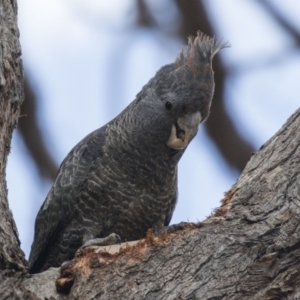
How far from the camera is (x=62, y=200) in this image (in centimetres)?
384

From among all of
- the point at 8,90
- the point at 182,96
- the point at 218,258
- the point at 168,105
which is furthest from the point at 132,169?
the point at 218,258

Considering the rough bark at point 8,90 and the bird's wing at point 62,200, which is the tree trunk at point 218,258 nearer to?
the rough bark at point 8,90

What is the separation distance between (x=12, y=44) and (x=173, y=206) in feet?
5.45

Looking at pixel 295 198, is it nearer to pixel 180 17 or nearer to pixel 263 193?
pixel 263 193

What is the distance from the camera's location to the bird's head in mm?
3814

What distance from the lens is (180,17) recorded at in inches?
174

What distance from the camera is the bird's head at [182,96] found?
3814mm

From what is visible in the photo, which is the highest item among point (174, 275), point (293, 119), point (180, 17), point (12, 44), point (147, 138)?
point (180, 17)

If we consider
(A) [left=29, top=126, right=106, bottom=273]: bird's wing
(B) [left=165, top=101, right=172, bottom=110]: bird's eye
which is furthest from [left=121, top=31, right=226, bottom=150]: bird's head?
(A) [left=29, top=126, right=106, bottom=273]: bird's wing

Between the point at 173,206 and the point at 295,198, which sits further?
the point at 173,206

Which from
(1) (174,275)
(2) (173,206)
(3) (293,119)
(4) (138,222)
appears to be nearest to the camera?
(1) (174,275)

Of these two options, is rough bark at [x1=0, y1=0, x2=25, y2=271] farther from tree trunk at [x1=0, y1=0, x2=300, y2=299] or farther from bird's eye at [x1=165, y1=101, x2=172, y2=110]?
bird's eye at [x1=165, y1=101, x2=172, y2=110]

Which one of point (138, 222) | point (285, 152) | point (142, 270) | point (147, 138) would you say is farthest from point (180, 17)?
point (142, 270)

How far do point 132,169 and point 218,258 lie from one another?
156cm
